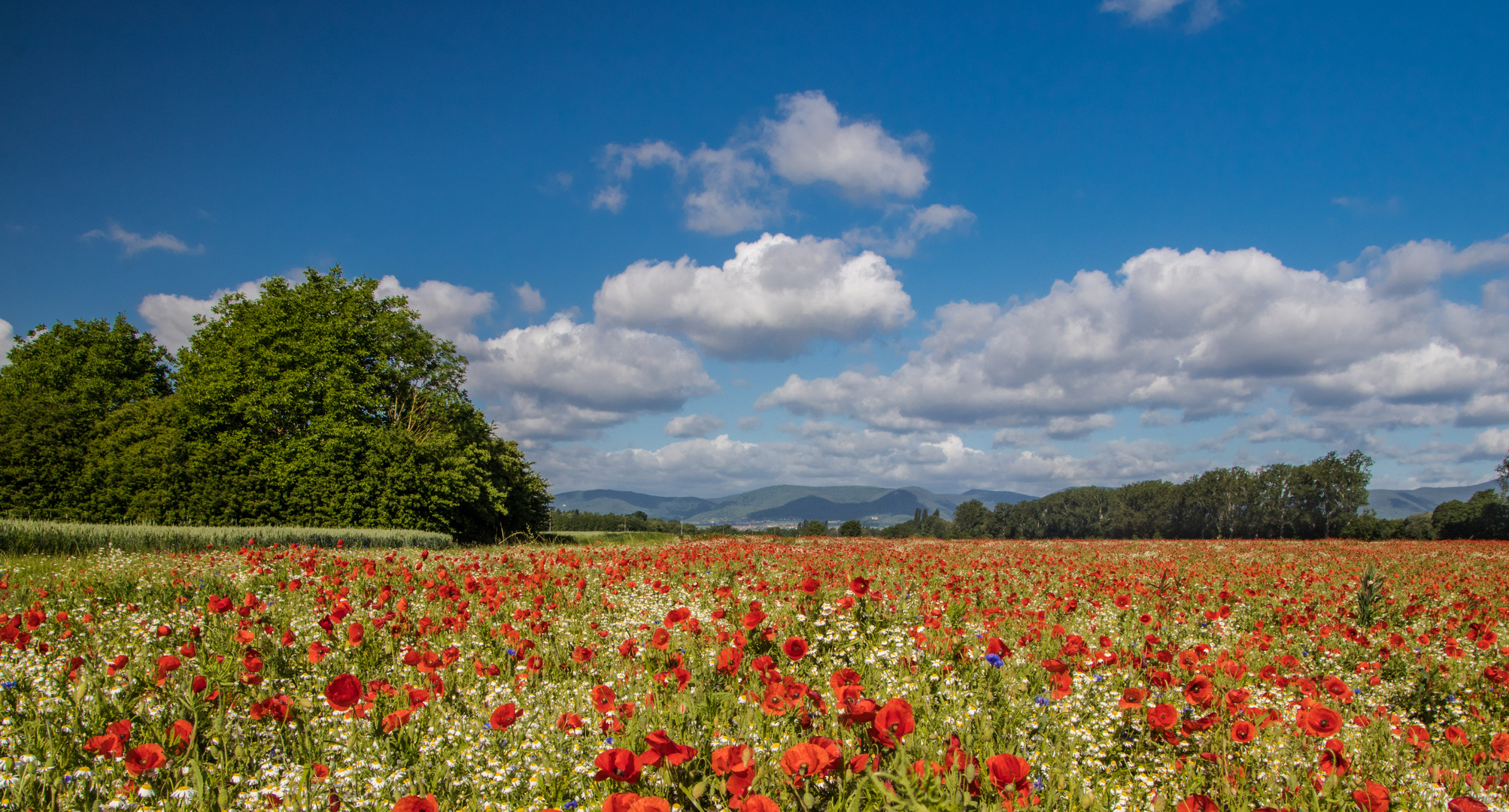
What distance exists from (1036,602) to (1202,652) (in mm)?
4171

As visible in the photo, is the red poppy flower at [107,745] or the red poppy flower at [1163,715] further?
the red poppy flower at [1163,715]

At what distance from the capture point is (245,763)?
347 centimetres

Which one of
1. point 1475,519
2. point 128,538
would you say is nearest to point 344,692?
point 128,538

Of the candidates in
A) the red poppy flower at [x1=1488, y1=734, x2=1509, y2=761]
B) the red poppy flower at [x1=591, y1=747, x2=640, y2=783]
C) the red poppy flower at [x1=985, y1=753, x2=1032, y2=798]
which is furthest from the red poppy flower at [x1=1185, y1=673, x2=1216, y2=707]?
the red poppy flower at [x1=591, y1=747, x2=640, y2=783]

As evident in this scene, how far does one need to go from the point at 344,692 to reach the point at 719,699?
2333 mm

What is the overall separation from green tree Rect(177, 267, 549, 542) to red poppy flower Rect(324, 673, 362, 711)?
25.6 meters

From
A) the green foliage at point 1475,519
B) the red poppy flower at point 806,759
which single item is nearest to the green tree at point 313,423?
the red poppy flower at point 806,759

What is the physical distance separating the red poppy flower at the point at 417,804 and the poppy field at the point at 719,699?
13 mm

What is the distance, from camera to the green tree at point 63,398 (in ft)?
97.2

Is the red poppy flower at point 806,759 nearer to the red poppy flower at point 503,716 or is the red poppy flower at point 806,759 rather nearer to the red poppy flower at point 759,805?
the red poppy flower at point 759,805

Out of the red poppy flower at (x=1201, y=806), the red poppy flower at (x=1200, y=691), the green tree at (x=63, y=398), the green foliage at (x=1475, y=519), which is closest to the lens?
the red poppy flower at (x=1201, y=806)

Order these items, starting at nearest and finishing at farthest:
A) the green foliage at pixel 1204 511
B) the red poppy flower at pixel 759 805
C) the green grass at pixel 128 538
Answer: the red poppy flower at pixel 759 805 < the green grass at pixel 128 538 < the green foliage at pixel 1204 511

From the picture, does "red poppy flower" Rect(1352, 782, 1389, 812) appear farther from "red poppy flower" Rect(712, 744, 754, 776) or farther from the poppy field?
"red poppy flower" Rect(712, 744, 754, 776)

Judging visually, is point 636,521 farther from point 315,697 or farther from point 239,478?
point 315,697
